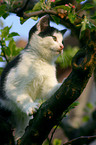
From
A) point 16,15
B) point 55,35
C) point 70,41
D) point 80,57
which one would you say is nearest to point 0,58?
point 16,15

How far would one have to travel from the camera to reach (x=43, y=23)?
286 cm

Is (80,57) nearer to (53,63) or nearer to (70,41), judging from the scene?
(53,63)

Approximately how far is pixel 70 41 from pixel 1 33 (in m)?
5.84

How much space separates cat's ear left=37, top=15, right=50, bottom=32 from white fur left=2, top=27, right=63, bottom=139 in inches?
4.0

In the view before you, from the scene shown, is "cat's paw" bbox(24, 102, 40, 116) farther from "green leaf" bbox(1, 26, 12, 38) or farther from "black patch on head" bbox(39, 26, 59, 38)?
"black patch on head" bbox(39, 26, 59, 38)

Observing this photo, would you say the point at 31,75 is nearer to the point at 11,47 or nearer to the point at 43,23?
the point at 11,47

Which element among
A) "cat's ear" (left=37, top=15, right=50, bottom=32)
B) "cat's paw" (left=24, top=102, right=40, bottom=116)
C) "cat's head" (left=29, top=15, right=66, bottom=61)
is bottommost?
"cat's paw" (left=24, top=102, right=40, bottom=116)

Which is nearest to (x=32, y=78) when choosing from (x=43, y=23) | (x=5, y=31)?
(x=5, y=31)

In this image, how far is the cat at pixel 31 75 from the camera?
8.42 ft

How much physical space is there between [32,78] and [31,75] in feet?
0.14

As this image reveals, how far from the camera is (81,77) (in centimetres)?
161

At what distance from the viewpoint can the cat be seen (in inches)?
101

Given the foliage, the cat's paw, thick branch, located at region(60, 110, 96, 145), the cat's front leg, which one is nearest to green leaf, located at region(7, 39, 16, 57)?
the foliage

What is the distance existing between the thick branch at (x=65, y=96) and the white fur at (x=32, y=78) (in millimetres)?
474
